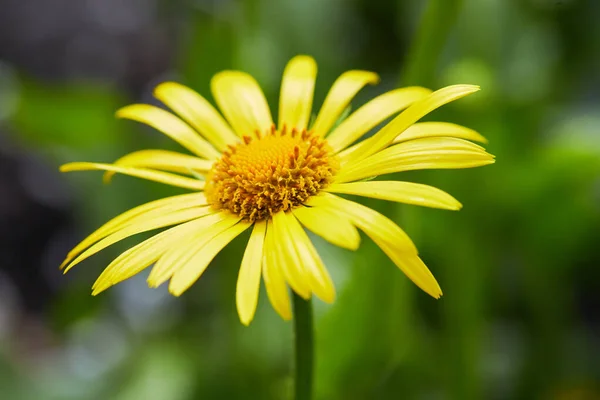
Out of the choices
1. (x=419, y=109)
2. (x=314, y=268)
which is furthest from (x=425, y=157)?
(x=314, y=268)

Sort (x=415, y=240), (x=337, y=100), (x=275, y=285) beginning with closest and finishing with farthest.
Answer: (x=275, y=285) < (x=337, y=100) < (x=415, y=240)

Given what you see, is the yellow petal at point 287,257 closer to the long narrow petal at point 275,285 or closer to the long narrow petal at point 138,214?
the long narrow petal at point 275,285

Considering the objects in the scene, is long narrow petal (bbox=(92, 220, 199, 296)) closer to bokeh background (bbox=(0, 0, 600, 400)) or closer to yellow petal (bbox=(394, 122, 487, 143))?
yellow petal (bbox=(394, 122, 487, 143))

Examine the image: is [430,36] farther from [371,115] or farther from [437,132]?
[437,132]

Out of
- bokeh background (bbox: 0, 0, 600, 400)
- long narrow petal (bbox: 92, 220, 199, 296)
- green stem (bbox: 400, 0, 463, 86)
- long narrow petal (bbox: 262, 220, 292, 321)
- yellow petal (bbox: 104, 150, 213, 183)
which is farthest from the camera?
bokeh background (bbox: 0, 0, 600, 400)

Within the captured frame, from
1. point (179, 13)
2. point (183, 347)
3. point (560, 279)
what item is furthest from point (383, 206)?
point (179, 13)

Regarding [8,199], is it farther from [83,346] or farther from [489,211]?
[489,211]

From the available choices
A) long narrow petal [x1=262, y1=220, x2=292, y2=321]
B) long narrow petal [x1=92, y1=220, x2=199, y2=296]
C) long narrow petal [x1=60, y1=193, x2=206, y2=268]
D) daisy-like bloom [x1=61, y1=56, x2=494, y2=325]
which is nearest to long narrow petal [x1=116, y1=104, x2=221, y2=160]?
daisy-like bloom [x1=61, y1=56, x2=494, y2=325]
